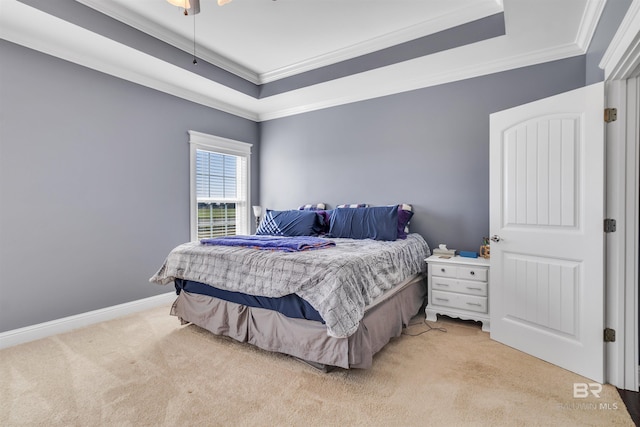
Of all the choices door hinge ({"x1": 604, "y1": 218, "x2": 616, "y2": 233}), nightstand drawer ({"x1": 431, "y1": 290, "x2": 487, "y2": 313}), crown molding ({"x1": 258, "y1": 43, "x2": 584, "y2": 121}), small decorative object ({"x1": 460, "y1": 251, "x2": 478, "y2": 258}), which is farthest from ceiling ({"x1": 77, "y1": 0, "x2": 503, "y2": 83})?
nightstand drawer ({"x1": 431, "y1": 290, "x2": 487, "y2": 313})

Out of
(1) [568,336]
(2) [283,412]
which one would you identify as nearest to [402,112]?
(1) [568,336]

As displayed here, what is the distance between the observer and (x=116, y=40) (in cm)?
269

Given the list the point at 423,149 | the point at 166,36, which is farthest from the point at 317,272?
the point at 166,36

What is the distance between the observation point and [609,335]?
1.92m

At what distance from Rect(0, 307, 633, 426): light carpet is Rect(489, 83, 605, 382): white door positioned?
0.22 m

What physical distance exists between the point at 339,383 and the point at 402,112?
118 inches

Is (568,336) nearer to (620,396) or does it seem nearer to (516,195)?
(620,396)

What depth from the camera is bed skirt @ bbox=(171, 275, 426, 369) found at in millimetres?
1983

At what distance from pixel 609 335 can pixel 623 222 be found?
0.71 meters

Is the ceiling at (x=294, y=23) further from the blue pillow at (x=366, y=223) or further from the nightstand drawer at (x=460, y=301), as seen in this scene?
the nightstand drawer at (x=460, y=301)

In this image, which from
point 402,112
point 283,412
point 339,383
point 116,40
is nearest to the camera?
point 283,412

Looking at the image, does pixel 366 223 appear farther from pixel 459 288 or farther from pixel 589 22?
pixel 589 22

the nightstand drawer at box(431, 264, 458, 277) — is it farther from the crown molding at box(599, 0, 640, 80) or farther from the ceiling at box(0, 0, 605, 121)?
the ceiling at box(0, 0, 605, 121)

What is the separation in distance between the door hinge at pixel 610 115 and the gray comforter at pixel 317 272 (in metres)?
1.68
